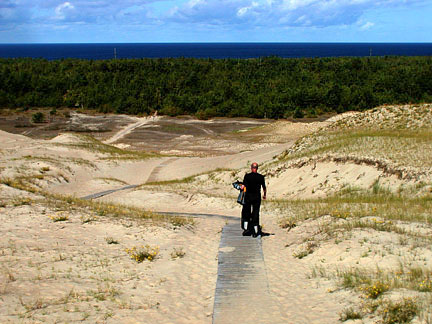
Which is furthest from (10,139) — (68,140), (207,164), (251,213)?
(251,213)

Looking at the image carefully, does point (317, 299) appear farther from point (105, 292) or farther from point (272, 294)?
point (105, 292)

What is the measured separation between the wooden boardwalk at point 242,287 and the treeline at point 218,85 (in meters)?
57.1

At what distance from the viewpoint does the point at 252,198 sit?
495 inches

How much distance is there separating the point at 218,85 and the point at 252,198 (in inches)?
2852

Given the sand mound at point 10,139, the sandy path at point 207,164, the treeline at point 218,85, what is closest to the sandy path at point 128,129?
the treeline at point 218,85

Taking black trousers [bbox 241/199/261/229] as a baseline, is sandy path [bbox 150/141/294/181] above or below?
below

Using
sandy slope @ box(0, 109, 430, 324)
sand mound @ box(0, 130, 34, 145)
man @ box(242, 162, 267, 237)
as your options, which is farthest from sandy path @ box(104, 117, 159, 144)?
man @ box(242, 162, 267, 237)

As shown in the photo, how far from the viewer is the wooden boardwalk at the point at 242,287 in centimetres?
826

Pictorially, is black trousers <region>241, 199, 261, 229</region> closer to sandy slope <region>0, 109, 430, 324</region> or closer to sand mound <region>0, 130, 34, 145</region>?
sandy slope <region>0, 109, 430, 324</region>

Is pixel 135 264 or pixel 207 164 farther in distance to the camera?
pixel 207 164

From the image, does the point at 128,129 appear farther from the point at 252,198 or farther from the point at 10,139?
the point at 252,198

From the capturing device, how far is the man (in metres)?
12.5

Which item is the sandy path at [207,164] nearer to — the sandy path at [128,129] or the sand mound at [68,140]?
the sand mound at [68,140]

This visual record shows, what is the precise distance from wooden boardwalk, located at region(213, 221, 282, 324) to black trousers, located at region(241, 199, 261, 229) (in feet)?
1.55
